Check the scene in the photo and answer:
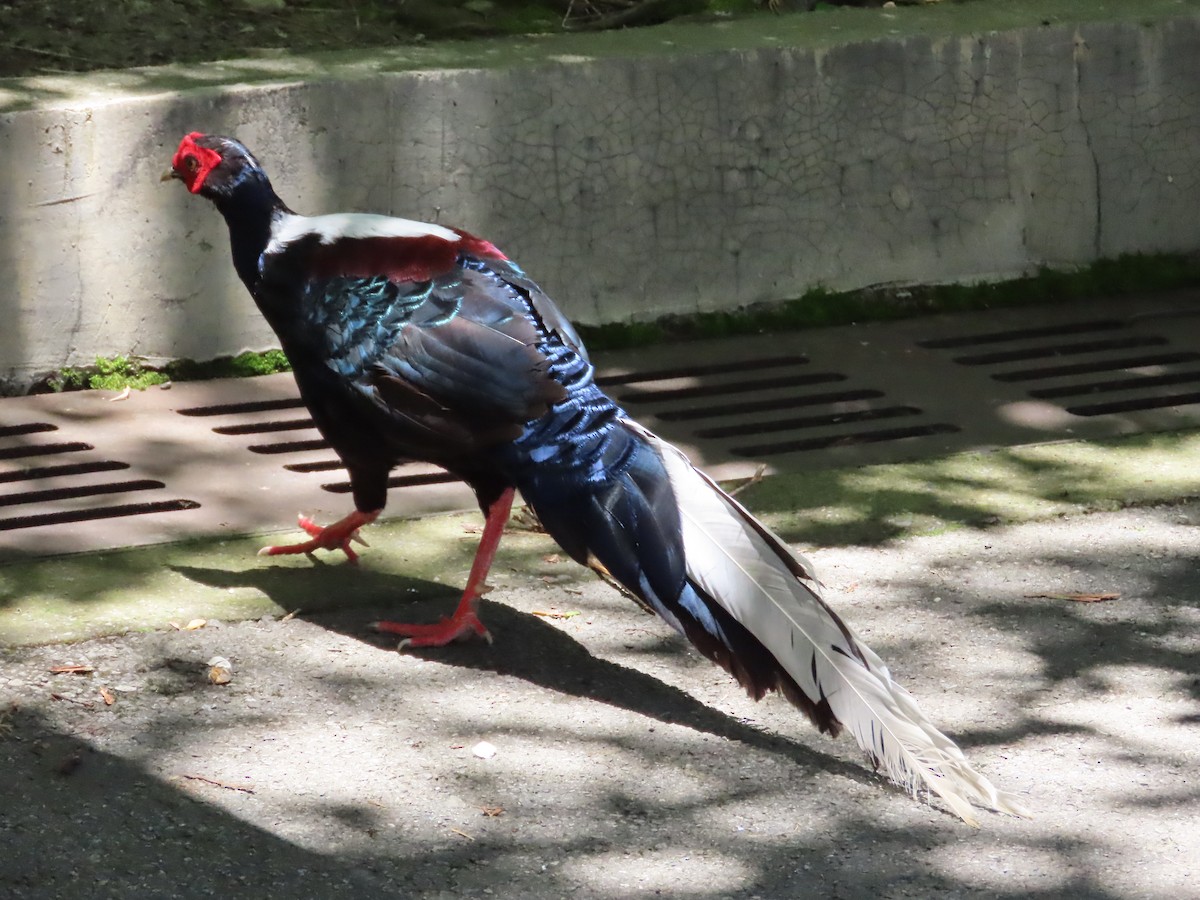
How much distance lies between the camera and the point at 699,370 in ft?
19.8

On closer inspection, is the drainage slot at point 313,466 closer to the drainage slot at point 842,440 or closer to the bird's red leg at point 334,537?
the bird's red leg at point 334,537

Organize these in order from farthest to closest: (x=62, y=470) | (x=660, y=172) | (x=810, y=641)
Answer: (x=660, y=172), (x=62, y=470), (x=810, y=641)

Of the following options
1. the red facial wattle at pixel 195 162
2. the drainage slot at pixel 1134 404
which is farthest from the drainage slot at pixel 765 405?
the red facial wattle at pixel 195 162

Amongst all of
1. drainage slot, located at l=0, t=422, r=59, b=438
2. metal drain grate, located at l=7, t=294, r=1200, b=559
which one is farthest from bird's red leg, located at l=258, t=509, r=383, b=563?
drainage slot, located at l=0, t=422, r=59, b=438

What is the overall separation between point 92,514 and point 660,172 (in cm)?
243

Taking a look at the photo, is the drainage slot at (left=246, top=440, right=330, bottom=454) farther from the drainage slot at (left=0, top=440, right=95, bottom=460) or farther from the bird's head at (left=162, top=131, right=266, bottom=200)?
the bird's head at (left=162, top=131, right=266, bottom=200)

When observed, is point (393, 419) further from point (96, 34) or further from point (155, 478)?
point (96, 34)

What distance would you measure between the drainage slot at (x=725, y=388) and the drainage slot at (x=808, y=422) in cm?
29

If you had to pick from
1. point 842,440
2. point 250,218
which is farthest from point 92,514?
point 842,440

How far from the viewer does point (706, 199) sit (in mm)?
6234

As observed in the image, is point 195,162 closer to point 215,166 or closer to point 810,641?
point 215,166

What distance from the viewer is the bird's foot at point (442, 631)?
164 inches

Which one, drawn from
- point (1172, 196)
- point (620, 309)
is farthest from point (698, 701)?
point (1172, 196)

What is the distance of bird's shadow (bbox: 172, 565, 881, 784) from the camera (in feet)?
→ 12.6
